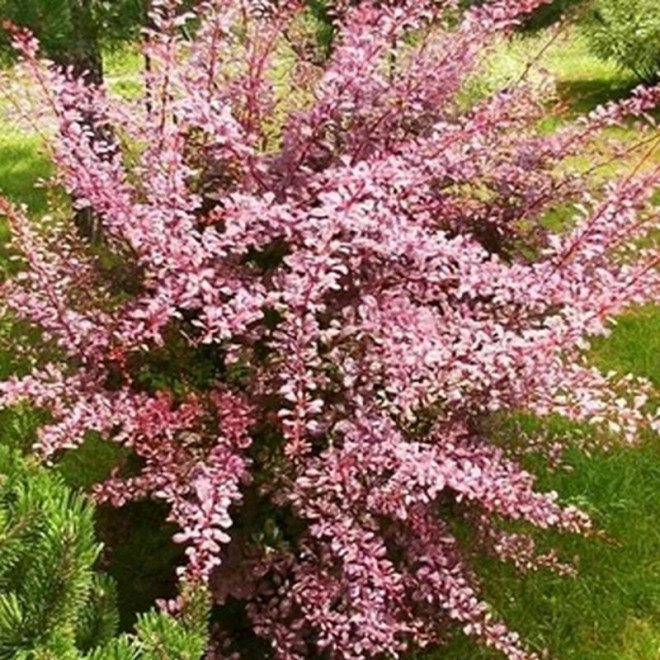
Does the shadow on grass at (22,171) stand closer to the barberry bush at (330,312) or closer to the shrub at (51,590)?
the barberry bush at (330,312)

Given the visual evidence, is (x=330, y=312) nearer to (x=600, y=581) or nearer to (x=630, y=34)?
(x=600, y=581)

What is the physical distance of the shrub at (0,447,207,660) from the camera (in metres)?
2.02

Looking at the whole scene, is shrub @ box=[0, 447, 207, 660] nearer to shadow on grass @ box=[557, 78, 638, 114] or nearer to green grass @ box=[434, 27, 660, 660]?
green grass @ box=[434, 27, 660, 660]

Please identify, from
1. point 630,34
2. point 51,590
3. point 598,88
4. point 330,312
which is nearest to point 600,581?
point 330,312

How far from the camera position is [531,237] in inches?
134

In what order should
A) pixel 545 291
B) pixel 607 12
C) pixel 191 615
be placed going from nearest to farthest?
1. pixel 191 615
2. pixel 545 291
3. pixel 607 12

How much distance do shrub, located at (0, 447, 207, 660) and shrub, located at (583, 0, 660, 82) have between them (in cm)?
1182

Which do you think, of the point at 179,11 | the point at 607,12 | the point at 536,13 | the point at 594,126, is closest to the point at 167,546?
the point at 594,126

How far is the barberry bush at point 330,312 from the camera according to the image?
275cm

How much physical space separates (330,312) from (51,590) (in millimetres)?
1188

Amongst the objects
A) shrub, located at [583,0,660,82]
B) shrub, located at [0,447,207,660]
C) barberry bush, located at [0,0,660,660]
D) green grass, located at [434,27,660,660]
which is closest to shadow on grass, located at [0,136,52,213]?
green grass, located at [434,27,660,660]

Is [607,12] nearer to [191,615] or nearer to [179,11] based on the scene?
[179,11]

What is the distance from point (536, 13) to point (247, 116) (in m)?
8.81

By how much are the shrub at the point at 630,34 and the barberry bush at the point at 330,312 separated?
10195mm
